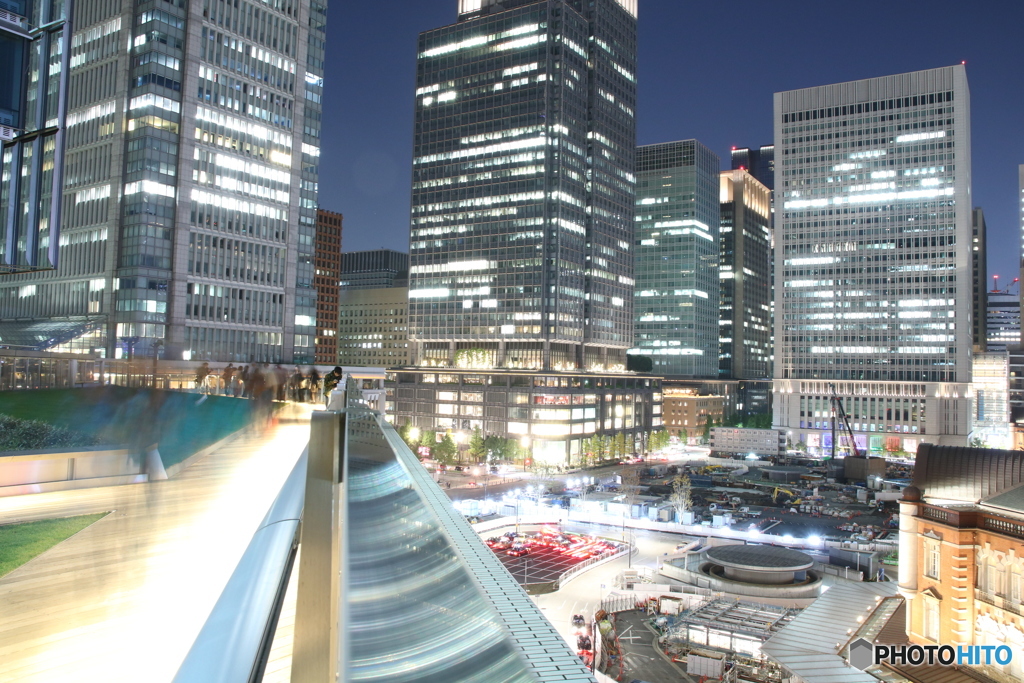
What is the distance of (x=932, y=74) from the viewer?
130250 millimetres

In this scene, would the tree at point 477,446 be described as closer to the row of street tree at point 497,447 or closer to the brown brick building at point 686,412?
the row of street tree at point 497,447

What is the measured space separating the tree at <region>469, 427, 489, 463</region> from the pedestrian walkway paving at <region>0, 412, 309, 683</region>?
9213cm

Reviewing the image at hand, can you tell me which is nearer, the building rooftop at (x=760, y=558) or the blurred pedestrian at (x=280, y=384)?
the blurred pedestrian at (x=280, y=384)

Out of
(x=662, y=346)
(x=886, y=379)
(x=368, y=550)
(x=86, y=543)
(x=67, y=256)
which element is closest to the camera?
(x=368, y=550)

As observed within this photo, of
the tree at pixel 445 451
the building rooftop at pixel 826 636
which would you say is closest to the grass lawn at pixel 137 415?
the building rooftop at pixel 826 636

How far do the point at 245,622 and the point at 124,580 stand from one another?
3231mm

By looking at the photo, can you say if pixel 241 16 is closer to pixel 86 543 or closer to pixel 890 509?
pixel 86 543

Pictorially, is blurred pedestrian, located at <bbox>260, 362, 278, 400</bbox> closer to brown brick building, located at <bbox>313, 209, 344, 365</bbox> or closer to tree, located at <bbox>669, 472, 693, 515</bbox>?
tree, located at <bbox>669, 472, 693, 515</bbox>

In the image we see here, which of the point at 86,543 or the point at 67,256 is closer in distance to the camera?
the point at 86,543

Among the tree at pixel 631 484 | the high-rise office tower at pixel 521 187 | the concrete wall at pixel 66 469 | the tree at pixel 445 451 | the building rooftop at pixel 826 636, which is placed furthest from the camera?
the high-rise office tower at pixel 521 187

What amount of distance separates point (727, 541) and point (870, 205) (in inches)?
3870

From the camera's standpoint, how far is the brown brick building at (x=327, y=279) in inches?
7136

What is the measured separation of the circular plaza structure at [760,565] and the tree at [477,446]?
5491 cm

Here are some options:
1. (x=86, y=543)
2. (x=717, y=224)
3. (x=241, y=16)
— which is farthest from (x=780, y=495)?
(x=717, y=224)
